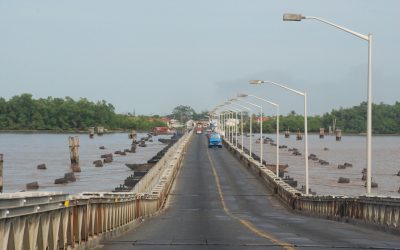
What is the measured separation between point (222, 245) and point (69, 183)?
70.9 meters

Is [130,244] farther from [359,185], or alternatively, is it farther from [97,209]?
[359,185]

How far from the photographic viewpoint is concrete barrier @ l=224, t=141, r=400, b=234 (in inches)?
1076

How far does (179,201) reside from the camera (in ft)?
186

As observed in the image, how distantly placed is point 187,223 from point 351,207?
328 inches

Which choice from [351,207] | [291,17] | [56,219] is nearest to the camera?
[56,219]

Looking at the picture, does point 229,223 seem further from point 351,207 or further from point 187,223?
point 351,207

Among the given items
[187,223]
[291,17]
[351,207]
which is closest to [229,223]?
[187,223]

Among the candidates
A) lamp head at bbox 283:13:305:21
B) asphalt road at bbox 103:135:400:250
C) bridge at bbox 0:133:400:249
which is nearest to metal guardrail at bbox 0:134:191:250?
bridge at bbox 0:133:400:249

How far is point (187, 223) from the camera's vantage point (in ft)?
104

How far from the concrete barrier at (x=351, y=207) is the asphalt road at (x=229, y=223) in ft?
2.01

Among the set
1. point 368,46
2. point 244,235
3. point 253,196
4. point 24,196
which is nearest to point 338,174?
point 253,196

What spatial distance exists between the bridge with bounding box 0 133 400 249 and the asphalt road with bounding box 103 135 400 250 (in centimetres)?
3

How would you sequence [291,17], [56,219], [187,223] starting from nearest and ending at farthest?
[56,219] < [291,17] < [187,223]

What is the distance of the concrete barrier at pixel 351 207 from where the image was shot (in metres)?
27.3
